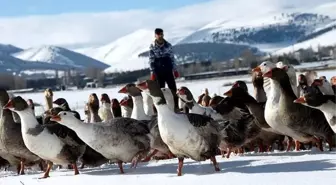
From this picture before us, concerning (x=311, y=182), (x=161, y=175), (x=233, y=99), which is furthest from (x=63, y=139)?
(x=311, y=182)

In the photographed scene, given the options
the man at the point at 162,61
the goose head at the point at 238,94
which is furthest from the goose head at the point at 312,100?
the man at the point at 162,61

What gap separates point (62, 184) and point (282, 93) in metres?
4.27

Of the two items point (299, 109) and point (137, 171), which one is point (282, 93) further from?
point (137, 171)

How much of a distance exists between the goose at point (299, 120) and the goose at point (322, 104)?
16.6 inches

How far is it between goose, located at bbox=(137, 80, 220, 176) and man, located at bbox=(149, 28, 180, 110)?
5.11 metres

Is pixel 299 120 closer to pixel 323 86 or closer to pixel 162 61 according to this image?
pixel 323 86

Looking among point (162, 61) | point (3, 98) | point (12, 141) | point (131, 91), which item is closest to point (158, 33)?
point (162, 61)

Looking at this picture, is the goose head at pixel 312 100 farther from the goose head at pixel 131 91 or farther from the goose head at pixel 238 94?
the goose head at pixel 131 91

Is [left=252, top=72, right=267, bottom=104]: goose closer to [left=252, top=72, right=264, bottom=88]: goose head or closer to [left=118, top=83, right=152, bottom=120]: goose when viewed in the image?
[left=252, top=72, right=264, bottom=88]: goose head

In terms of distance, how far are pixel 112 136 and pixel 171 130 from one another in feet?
4.77

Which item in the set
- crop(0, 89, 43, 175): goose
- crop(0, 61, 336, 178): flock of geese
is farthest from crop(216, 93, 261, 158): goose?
crop(0, 89, 43, 175): goose

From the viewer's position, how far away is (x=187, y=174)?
31.7 feet

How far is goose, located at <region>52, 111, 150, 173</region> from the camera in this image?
1052 centimetres

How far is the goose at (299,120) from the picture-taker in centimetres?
1098
